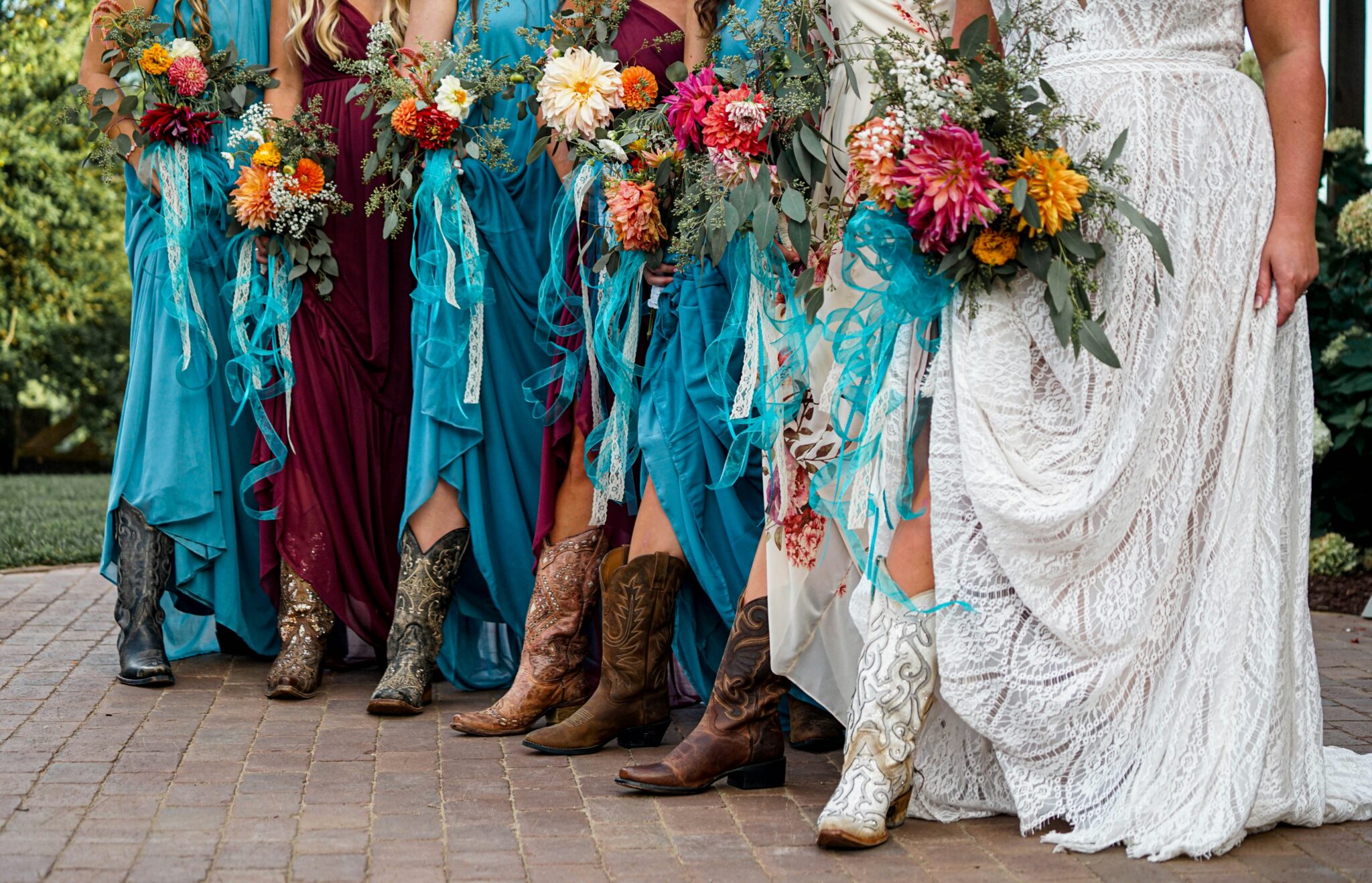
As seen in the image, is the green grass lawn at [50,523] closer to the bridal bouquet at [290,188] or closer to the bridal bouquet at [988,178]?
the bridal bouquet at [290,188]

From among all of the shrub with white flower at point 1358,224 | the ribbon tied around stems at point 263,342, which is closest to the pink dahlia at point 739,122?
the ribbon tied around stems at point 263,342

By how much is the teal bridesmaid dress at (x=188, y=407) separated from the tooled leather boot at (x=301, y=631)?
1.09ft

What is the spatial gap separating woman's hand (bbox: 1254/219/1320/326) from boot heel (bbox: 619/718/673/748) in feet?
6.07

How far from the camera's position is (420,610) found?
169 inches

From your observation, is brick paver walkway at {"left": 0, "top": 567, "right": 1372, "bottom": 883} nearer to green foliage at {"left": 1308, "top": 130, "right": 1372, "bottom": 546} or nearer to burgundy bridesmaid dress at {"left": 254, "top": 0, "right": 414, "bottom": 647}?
burgundy bridesmaid dress at {"left": 254, "top": 0, "right": 414, "bottom": 647}

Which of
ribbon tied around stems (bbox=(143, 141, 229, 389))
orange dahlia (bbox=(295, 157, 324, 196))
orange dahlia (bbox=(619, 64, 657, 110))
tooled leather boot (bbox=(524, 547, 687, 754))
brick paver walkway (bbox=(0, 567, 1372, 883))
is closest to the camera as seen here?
brick paver walkway (bbox=(0, 567, 1372, 883))

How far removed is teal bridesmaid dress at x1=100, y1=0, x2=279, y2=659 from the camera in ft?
15.1

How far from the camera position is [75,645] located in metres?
5.05

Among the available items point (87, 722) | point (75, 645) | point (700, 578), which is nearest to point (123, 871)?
point (87, 722)

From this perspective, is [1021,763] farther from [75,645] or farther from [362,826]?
[75,645]

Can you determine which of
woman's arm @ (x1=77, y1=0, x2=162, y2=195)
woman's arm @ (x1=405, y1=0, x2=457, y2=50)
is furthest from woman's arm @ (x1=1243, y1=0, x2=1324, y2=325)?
woman's arm @ (x1=77, y1=0, x2=162, y2=195)

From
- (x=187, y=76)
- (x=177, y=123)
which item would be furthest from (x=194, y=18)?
(x=177, y=123)

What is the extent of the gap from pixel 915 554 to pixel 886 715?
0.37 m

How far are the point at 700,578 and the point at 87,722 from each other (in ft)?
5.78
